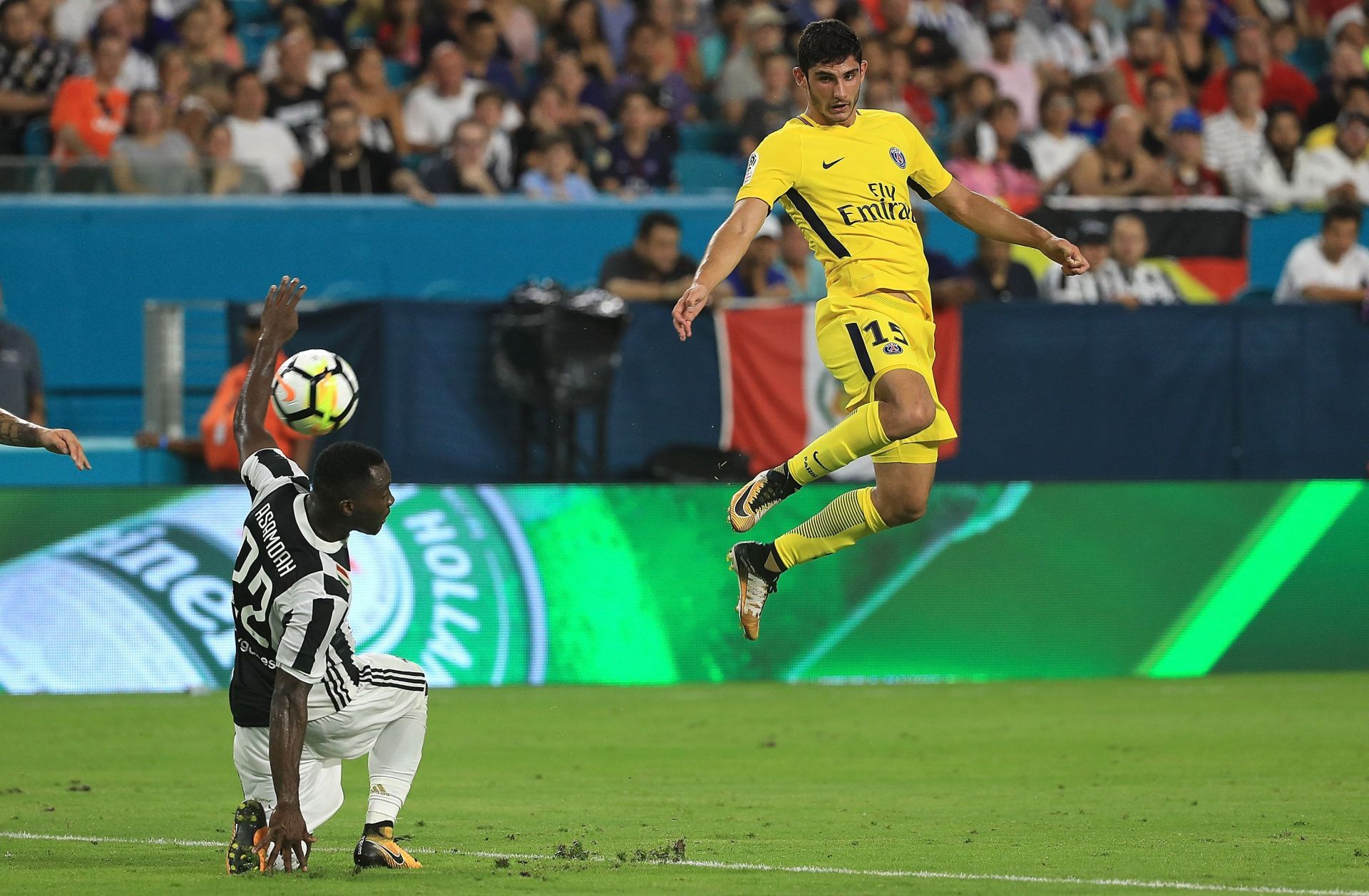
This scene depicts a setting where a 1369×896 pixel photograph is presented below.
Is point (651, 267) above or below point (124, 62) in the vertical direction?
below

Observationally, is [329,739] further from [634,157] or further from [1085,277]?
[634,157]

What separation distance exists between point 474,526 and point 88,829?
498cm

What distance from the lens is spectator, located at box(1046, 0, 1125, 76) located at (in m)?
20.3

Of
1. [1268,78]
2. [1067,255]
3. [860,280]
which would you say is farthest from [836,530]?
[1268,78]

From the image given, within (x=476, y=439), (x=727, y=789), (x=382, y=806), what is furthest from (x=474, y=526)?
(x=382, y=806)

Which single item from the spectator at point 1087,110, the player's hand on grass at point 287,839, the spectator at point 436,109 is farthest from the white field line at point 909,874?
the spectator at point 1087,110

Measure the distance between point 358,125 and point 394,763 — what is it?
9465 mm

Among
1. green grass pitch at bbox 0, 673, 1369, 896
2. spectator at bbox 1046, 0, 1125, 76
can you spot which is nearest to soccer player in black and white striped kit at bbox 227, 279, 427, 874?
green grass pitch at bbox 0, 673, 1369, 896

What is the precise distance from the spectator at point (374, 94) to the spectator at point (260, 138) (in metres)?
0.74

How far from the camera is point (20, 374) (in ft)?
44.3

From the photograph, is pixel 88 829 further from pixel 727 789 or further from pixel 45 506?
pixel 45 506

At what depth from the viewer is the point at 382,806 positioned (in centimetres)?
698

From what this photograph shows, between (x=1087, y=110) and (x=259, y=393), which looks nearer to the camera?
(x=259, y=393)

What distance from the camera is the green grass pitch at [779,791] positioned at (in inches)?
269
